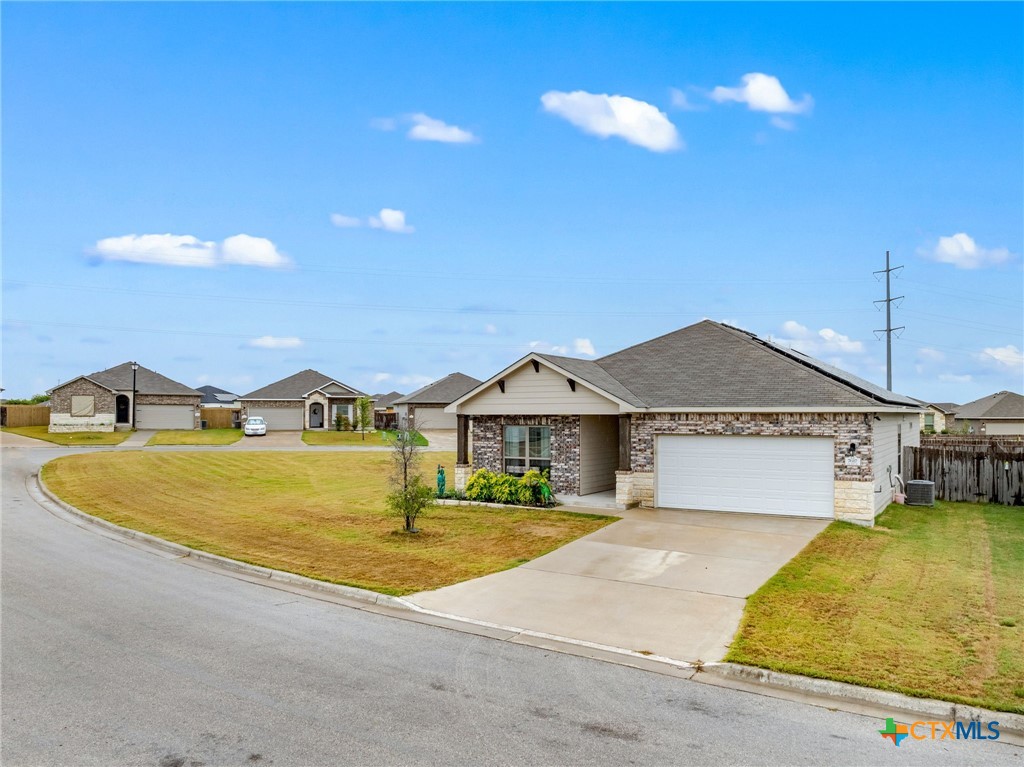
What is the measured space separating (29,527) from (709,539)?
15.9 m

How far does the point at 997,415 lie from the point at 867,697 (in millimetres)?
60803

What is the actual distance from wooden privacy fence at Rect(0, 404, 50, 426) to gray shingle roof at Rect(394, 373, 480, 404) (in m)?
29.2

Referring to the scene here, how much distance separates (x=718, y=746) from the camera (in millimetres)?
5969

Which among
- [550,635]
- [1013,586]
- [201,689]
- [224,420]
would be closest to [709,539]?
[1013,586]

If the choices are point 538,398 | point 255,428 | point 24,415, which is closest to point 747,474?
point 538,398

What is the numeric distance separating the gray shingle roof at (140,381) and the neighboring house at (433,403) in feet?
56.1

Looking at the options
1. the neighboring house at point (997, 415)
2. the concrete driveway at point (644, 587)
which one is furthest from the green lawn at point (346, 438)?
the neighboring house at point (997, 415)

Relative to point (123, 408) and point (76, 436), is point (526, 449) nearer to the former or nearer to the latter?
point (76, 436)

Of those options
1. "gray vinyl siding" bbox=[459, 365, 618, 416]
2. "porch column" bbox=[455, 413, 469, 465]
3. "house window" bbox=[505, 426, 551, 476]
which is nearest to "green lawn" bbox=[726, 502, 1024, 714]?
"gray vinyl siding" bbox=[459, 365, 618, 416]

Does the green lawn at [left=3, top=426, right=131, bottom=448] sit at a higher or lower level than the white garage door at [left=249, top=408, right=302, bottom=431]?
lower

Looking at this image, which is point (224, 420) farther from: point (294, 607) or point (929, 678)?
point (929, 678)

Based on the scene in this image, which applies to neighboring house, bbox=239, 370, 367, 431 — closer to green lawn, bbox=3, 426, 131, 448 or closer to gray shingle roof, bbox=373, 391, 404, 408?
green lawn, bbox=3, 426, 131, 448

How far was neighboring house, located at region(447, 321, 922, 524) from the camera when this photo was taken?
17297mm

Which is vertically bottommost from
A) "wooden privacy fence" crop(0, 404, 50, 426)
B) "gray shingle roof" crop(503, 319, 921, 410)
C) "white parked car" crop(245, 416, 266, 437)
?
"white parked car" crop(245, 416, 266, 437)
